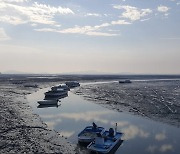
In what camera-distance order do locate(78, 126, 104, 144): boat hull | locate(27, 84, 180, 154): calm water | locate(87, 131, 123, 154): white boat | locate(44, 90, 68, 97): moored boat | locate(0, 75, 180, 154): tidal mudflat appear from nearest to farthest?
locate(87, 131, 123, 154): white boat
locate(0, 75, 180, 154): tidal mudflat
locate(27, 84, 180, 154): calm water
locate(78, 126, 104, 144): boat hull
locate(44, 90, 68, 97): moored boat

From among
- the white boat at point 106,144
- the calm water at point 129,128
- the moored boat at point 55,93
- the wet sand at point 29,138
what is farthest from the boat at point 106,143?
the moored boat at point 55,93

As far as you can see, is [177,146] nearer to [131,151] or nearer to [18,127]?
[131,151]

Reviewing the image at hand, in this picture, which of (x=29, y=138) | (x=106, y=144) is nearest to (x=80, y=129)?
(x=29, y=138)

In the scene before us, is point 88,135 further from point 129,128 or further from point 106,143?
point 129,128

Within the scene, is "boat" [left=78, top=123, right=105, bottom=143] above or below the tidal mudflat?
above

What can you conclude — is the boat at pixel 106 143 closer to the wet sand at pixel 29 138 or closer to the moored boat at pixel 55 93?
the wet sand at pixel 29 138

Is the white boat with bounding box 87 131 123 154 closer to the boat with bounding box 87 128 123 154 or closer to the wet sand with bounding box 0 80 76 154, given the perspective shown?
the boat with bounding box 87 128 123 154

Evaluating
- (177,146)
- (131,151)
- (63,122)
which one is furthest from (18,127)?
(177,146)

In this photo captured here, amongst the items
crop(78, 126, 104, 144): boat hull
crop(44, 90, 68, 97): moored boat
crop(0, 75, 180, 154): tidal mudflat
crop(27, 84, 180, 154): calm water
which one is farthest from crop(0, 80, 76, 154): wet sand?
crop(44, 90, 68, 97): moored boat
